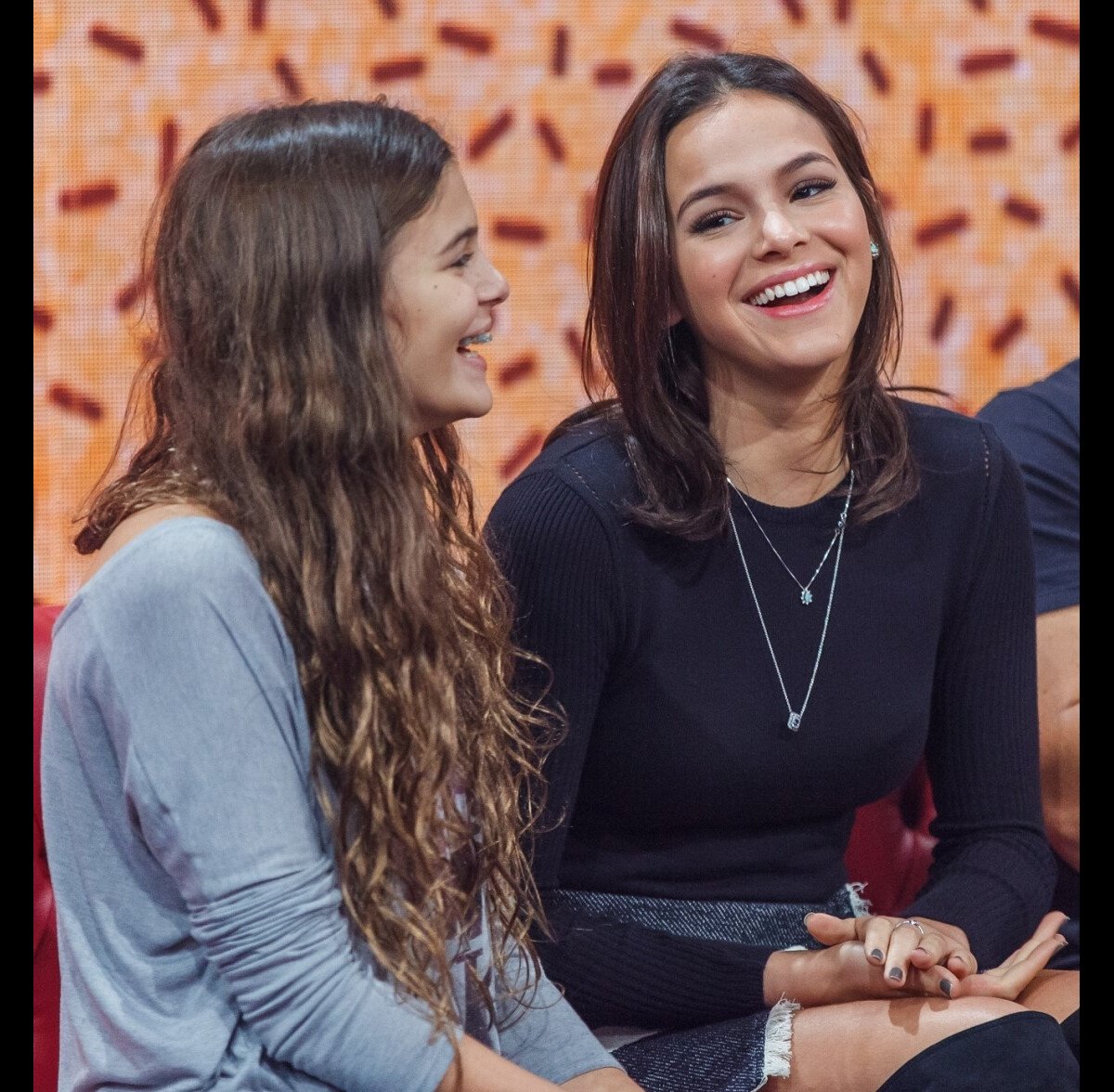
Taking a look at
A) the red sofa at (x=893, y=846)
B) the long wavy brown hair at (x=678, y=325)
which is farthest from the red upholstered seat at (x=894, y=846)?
the long wavy brown hair at (x=678, y=325)

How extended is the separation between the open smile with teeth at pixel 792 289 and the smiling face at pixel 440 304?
0.36 meters

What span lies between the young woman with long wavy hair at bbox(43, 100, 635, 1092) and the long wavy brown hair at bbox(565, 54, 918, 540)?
1.11ft

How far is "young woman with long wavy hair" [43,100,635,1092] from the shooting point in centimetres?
108

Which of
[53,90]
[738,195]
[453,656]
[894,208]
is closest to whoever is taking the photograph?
[453,656]

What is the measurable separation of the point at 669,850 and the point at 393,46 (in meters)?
1.22

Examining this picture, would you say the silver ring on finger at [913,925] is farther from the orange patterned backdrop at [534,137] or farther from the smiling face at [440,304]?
the orange patterned backdrop at [534,137]

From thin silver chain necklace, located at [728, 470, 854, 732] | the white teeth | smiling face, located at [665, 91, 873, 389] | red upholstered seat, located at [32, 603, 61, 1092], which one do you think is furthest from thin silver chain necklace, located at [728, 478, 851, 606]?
red upholstered seat, located at [32, 603, 61, 1092]

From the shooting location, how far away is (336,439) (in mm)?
1174

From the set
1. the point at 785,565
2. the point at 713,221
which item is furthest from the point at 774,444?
the point at 713,221

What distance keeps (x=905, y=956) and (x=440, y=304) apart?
0.73 m

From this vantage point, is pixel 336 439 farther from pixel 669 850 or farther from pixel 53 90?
pixel 53 90

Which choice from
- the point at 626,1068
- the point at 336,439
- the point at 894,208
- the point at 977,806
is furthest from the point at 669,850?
the point at 894,208

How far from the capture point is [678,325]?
1.67 m

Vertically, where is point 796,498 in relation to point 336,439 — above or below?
below
